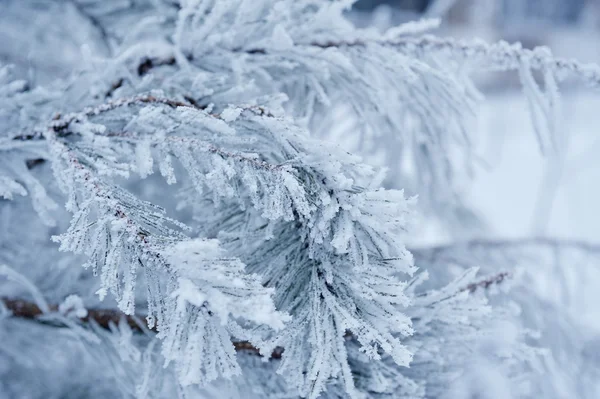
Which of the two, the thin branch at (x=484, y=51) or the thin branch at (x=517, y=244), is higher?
the thin branch at (x=484, y=51)

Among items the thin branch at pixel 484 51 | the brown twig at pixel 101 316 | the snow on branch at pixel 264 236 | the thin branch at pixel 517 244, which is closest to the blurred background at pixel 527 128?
the thin branch at pixel 517 244

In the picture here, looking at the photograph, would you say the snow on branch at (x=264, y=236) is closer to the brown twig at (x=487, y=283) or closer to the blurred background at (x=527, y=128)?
the brown twig at (x=487, y=283)

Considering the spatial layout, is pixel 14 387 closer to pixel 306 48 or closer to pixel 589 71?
pixel 306 48

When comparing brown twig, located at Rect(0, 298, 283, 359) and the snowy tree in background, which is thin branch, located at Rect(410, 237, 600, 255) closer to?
the snowy tree in background

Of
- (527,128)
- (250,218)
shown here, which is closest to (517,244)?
(250,218)

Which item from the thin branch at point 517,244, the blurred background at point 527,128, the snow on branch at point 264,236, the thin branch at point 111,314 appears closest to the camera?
the snow on branch at point 264,236

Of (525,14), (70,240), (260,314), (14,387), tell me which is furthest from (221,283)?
(525,14)

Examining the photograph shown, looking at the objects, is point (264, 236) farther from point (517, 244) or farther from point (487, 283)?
point (517, 244)

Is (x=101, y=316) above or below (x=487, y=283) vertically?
below
